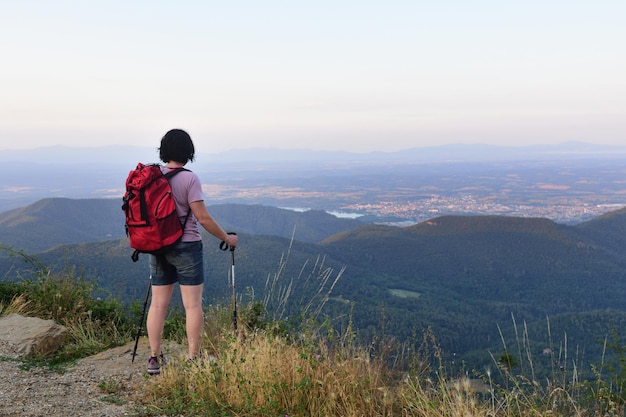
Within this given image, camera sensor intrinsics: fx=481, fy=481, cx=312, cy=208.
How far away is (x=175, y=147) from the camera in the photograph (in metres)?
3.75

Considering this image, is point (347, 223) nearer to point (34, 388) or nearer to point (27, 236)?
point (27, 236)

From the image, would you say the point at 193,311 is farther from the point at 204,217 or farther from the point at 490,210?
the point at 490,210

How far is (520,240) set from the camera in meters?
105

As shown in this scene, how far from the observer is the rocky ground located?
3.14 metres

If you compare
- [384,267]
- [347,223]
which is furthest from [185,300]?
[347,223]

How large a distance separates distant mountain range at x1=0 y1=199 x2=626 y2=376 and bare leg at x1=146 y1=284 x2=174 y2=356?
4358 centimetres

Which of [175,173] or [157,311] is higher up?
[175,173]

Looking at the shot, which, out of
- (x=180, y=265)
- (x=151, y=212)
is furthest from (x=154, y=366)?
(x=151, y=212)

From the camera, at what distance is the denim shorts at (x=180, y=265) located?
12.0 feet

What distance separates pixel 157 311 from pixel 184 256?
594 millimetres

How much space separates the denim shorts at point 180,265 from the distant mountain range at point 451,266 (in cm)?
4373

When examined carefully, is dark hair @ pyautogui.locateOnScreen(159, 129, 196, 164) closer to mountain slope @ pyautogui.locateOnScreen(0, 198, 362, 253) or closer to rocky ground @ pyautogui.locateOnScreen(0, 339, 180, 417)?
rocky ground @ pyautogui.locateOnScreen(0, 339, 180, 417)

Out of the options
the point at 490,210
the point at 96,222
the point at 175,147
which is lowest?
the point at 490,210

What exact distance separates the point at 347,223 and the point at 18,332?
151734 millimetres
